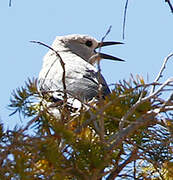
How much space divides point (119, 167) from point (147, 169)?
1.26 feet

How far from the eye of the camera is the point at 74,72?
5402mm

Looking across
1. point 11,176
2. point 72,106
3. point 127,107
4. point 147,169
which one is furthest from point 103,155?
point 72,106

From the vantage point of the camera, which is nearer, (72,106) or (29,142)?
(29,142)

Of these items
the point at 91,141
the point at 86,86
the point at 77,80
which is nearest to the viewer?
the point at 91,141

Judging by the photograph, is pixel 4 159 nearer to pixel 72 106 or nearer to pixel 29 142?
pixel 29 142

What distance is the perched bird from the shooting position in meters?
4.14

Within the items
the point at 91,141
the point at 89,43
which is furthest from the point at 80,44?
the point at 91,141

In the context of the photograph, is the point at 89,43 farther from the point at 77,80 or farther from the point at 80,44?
the point at 77,80

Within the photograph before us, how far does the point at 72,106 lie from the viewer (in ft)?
11.0

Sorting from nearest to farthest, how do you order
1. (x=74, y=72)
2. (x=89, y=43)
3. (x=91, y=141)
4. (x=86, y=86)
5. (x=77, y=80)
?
(x=91, y=141), (x=86, y=86), (x=77, y=80), (x=74, y=72), (x=89, y=43)

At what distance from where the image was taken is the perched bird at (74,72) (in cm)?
414

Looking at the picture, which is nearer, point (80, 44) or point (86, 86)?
point (86, 86)

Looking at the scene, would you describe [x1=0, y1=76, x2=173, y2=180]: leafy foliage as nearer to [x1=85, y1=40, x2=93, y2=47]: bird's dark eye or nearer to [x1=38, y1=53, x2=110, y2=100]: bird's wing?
[x1=38, y1=53, x2=110, y2=100]: bird's wing

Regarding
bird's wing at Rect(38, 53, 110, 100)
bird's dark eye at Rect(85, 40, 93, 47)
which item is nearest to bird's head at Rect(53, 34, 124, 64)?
bird's dark eye at Rect(85, 40, 93, 47)
